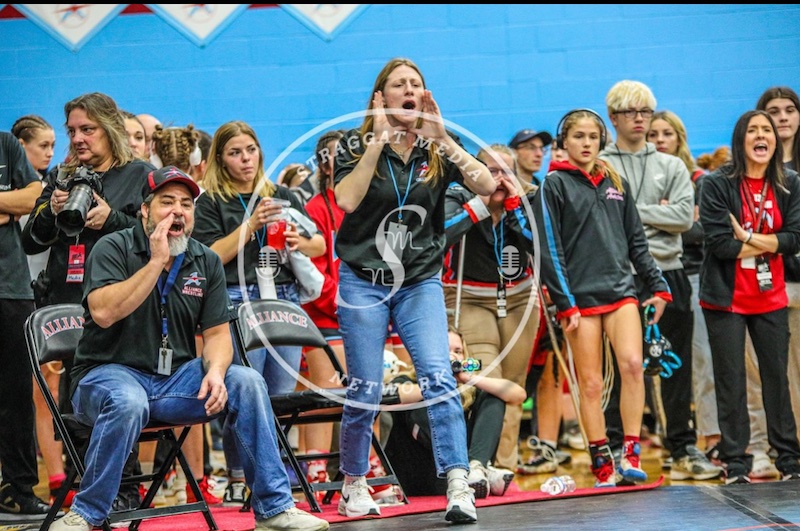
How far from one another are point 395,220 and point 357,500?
3.20 feet

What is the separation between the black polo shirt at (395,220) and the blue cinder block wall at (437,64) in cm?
321

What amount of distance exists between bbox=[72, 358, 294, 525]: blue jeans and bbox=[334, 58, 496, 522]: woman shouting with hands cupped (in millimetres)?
433

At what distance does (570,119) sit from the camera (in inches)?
175

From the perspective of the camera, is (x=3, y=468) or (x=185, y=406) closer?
(x=185, y=406)

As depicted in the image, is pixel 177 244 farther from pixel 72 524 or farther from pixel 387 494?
pixel 387 494

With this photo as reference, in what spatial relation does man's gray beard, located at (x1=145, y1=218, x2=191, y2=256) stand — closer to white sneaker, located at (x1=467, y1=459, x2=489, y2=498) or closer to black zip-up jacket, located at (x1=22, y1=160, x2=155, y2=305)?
black zip-up jacket, located at (x1=22, y1=160, x2=155, y2=305)

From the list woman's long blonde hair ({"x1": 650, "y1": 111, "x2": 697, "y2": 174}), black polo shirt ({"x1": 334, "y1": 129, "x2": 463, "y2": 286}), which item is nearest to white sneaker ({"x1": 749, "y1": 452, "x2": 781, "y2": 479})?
woman's long blonde hair ({"x1": 650, "y1": 111, "x2": 697, "y2": 174})

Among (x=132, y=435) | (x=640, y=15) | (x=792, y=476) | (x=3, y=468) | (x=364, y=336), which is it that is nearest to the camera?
(x=132, y=435)

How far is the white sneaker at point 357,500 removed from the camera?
3609 millimetres

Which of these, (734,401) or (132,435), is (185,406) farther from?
(734,401)

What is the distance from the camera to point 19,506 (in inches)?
154

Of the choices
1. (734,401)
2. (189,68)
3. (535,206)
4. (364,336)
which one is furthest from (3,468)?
(189,68)

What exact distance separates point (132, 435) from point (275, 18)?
4.26m

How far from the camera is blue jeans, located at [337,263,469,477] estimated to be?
11.1 ft
